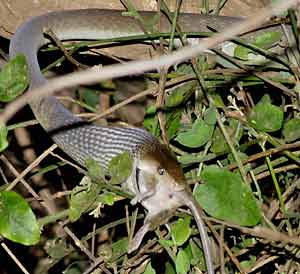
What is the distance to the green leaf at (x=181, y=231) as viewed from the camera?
1.20m

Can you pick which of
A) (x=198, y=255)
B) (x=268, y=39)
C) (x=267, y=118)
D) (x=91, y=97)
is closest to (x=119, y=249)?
(x=198, y=255)

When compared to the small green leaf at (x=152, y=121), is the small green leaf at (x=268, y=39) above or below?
above

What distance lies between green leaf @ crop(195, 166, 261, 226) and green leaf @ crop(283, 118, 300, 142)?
0.17m

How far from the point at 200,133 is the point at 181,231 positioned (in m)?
0.20

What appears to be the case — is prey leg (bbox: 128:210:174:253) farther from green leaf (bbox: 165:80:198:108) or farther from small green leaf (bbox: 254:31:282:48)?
small green leaf (bbox: 254:31:282:48)

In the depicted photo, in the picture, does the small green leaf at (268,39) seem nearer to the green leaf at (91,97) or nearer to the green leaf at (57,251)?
the green leaf at (57,251)

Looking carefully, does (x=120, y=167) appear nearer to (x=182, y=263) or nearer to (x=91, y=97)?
(x=182, y=263)

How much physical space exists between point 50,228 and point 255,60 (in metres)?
1.13

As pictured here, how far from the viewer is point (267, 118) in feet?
4.17

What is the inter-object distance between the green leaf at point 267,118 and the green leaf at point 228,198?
0.12m

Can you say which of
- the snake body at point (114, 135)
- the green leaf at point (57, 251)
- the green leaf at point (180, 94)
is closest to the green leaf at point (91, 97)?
the snake body at point (114, 135)

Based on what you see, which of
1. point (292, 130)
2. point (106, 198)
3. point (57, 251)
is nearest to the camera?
point (106, 198)

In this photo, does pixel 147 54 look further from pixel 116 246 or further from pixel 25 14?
pixel 116 246

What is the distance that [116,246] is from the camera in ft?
4.51
